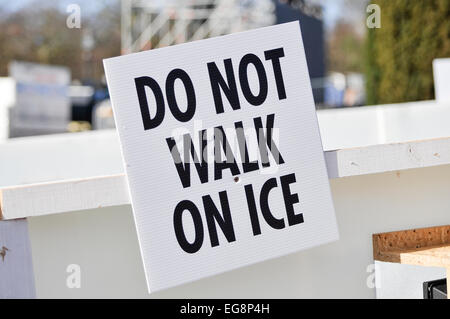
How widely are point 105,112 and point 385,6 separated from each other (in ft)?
13.3

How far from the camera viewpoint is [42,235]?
1387 millimetres

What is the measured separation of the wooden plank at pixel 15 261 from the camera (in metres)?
1.26

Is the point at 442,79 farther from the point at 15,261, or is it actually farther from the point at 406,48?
the point at 15,261

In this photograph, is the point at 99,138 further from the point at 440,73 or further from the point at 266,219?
the point at 440,73

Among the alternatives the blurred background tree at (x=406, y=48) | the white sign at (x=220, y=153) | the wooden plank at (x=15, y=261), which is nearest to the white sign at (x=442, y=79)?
the blurred background tree at (x=406, y=48)

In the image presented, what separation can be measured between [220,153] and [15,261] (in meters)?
0.43

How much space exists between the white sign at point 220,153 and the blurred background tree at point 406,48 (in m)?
6.79

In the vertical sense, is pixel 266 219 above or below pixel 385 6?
below

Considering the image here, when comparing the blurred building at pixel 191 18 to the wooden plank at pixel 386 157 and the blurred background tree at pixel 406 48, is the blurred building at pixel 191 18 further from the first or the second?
the wooden plank at pixel 386 157

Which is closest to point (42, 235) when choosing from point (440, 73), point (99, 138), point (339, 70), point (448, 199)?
point (448, 199)

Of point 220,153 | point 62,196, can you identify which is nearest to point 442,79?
point 220,153

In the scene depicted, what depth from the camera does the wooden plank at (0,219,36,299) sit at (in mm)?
1263

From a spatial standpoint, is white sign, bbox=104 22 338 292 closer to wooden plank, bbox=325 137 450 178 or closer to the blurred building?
wooden plank, bbox=325 137 450 178

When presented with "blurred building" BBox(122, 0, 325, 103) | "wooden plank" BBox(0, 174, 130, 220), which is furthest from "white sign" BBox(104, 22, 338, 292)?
"blurred building" BBox(122, 0, 325, 103)
